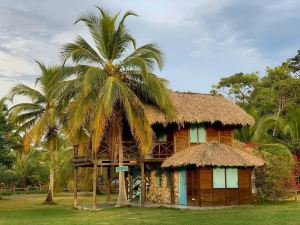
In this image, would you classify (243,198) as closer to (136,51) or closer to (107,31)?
(136,51)

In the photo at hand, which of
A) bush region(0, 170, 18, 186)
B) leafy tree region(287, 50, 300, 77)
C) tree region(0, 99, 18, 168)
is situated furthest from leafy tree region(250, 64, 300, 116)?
bush region(0, 170, 18, 186)

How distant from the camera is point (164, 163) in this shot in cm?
2475

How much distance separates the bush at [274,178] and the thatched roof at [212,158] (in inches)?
40.7

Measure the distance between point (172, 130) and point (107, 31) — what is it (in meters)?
6.34

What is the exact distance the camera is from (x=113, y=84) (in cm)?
2219

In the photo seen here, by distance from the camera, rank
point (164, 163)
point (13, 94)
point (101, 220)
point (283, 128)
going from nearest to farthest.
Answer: point (101, 220)
point (164, 163)
point (13, 94)
point (283, 128)

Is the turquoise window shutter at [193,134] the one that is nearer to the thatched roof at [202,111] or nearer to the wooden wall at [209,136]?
the wooden wall at [209,136]

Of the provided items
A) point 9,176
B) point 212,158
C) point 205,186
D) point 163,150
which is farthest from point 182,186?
point 9,176

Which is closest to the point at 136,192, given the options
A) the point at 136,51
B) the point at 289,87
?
→ the point at 136,51

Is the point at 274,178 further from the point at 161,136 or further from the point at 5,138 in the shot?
the point at 5,138

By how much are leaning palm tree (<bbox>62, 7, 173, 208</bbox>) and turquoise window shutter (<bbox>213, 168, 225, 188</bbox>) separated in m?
3.39

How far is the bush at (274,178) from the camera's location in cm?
2497

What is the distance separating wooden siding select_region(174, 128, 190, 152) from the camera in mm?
25573

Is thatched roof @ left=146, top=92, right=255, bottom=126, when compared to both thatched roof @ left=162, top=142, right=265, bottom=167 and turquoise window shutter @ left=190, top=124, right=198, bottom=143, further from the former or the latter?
thatched roof @ left=162, top=142, right=265, bottom=167
